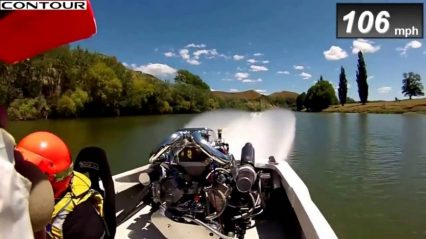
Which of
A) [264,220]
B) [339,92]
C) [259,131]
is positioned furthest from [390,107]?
[264,220]

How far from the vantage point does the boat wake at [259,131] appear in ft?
48.7

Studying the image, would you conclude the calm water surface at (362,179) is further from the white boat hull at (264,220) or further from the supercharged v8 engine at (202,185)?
the supercharged v8 engine at (202,185)

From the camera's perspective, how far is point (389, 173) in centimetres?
1402

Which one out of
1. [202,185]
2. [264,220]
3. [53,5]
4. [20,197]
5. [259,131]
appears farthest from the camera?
[259,131]

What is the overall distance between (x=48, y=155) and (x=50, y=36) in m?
0.72

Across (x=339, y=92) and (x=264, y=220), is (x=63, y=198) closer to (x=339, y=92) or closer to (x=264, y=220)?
(x=264, y=220)

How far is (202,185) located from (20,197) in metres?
2.77

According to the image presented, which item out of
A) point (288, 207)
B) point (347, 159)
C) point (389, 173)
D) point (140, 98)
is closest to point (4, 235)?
point (288, 207)

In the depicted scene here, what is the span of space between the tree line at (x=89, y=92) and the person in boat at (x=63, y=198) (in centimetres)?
2456

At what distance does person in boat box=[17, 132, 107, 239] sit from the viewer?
173 centimetres

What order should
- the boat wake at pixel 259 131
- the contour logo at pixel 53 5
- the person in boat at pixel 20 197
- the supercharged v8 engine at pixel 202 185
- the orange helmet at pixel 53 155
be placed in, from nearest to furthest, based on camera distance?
the person in boat at pixel 20 197, the contour logo at pixel 53 5, the orange helmet at pixel 53 155, the supercharged v8 engine at pixel 202 185, the boat wake at pixel 259 131

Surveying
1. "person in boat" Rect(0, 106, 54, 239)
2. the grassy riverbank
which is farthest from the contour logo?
the grassy riverbank

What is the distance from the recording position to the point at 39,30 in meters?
1.14

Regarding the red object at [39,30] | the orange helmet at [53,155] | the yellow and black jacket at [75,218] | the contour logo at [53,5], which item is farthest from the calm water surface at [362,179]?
the contour logo at [53,5]
